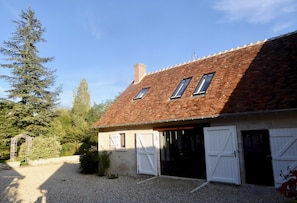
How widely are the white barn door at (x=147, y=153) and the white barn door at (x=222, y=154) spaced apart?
9.31 ft

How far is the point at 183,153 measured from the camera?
9805 millimetres

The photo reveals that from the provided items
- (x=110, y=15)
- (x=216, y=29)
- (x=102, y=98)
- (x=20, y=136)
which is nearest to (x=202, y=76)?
(x=216, y=29)

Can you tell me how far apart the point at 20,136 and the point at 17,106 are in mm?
3394

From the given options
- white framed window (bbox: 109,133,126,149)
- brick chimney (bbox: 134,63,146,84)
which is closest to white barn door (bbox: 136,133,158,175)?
white framed window (bbox: 109,133,126,149)

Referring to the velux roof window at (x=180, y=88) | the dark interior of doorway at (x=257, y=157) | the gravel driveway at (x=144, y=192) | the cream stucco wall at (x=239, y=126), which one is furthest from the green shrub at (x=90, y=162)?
the dark interior of doorway at (x=257, y=157)

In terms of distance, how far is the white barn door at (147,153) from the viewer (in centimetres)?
1065

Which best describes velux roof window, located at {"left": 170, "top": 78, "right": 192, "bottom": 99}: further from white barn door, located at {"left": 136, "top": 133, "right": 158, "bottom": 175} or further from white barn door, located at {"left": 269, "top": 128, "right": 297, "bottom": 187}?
white barn door, located at {"left": 269, "top": 128, "right": 297, "bottom": 187}

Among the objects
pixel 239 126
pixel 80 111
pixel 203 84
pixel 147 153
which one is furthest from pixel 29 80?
pixel 239 126

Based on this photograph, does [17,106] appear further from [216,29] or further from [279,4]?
[279,4]

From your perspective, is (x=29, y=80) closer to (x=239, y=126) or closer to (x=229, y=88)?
(x=229, y=88)

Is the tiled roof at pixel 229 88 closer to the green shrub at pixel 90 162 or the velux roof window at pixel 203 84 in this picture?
the velux roof window at pixel 203 84

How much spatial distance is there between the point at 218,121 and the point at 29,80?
2153 centimetres

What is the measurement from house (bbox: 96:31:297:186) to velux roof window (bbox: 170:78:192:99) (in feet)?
0.22

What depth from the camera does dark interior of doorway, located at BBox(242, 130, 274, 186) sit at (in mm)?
7430
